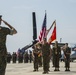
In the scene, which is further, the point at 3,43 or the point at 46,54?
the point at 46,54

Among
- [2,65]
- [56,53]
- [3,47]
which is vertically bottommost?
[2,65]

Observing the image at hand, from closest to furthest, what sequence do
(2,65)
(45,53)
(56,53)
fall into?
(2,65) → (45,53) → (56,53)

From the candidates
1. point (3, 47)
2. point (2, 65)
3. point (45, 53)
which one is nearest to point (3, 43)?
point (3, 47)

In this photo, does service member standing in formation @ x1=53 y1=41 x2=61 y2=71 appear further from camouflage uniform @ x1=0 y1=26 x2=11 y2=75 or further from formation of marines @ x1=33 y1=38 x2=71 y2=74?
camouflage uniform @ x1=0 y1=26 x2=11 y2=75

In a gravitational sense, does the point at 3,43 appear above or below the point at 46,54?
below

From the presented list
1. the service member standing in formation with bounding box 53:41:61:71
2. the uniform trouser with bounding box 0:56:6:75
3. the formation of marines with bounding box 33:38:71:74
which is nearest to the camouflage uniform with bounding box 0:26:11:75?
the uniform trouser with bounding box 0:56:6:75

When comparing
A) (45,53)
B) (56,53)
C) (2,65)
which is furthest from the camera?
(56,53)

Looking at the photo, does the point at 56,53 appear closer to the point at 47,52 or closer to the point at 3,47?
the point at 47,52

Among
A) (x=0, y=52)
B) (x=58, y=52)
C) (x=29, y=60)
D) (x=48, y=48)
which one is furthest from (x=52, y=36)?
(x=29, y=60)

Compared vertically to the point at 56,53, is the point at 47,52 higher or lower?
lower

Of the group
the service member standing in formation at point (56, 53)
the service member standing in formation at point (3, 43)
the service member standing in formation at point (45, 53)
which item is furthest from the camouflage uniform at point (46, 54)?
the service member standing in formation at point (3, 43)

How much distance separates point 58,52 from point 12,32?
12687 mm

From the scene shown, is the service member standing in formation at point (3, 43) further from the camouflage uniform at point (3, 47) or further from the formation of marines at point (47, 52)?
the formation of marines at point (47, 52)

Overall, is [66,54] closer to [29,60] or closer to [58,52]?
[58,52]
